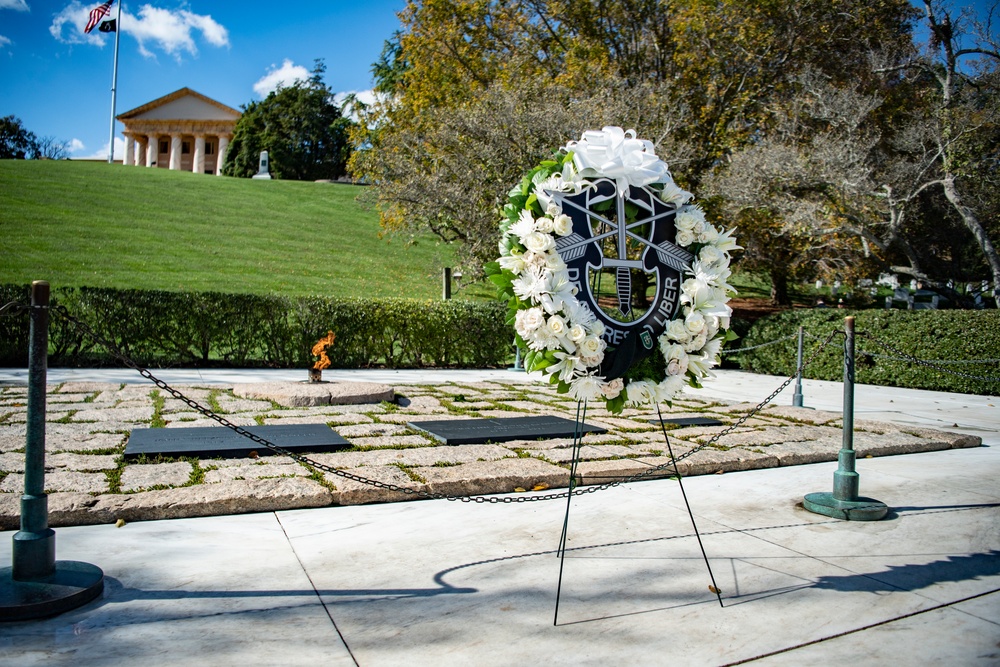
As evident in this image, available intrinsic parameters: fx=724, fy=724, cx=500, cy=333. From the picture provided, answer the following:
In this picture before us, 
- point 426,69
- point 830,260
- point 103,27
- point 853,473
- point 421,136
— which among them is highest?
point 103,27

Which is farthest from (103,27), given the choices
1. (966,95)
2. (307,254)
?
(966,95)

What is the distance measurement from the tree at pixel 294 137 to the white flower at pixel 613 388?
57443mm

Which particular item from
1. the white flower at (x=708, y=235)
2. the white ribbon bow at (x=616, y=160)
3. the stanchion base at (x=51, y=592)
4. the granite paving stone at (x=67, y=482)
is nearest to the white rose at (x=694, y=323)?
the white flower at (x=708, y=235)

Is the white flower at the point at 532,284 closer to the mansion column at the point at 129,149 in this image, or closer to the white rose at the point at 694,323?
the white rose at the point at 694,323

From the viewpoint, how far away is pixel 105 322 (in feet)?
42.4

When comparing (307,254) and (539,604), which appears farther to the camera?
(307,254)

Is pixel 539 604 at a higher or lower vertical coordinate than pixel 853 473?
lower

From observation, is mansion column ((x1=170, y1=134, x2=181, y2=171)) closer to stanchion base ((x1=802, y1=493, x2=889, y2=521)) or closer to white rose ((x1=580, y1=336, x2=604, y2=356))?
stanchion base ((x1=802, y1=493, x2=889, y2=521))

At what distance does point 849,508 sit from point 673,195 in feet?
8.60

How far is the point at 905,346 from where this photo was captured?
13430 millimetres

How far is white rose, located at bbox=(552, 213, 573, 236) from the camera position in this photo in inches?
136

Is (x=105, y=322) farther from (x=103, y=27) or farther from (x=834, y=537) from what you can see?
(x=103, y=27)

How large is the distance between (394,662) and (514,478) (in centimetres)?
271

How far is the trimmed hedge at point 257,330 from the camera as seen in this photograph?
503 inches
